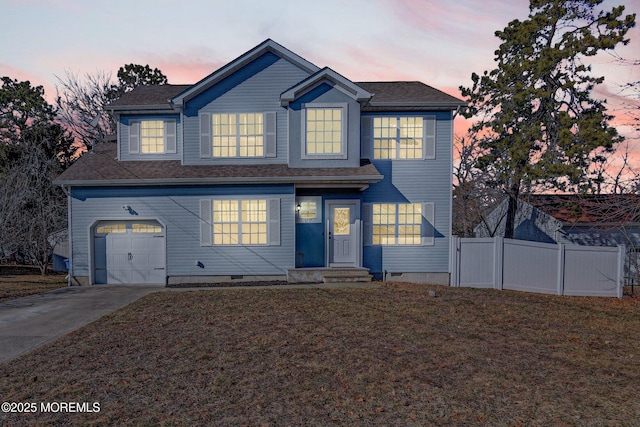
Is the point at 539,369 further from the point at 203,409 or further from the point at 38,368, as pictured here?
the point at 38,368

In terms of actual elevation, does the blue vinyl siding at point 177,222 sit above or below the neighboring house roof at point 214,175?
below

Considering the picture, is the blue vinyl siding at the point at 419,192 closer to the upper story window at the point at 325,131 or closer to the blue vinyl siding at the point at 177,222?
the upper story window at the point at 325,131

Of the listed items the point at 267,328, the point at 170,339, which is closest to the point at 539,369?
the point at 267,328

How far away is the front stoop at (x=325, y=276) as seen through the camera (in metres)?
14.3

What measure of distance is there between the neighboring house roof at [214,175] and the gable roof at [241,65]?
2648 millimetres

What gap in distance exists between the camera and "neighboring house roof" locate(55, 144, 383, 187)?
14.5 metres

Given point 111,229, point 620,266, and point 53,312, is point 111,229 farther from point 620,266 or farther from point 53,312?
point 620,266

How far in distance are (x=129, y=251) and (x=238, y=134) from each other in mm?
5999

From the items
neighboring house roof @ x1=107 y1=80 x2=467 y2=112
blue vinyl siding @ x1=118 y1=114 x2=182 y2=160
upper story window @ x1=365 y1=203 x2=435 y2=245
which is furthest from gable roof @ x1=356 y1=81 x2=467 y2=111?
blue vinyl siding @ x1=118 y1=114 x2=182 y2=160

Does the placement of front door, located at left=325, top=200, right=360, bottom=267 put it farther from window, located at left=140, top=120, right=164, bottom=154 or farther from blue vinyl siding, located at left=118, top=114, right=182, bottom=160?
window, located at left=140, top=120, right=164, bottom=154

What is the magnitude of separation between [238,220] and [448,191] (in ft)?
26.5

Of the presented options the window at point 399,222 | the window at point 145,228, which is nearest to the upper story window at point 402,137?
the window at point 399,222

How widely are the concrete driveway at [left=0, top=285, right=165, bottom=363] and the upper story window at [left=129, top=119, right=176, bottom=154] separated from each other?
542 cm

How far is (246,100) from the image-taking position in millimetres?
15562
